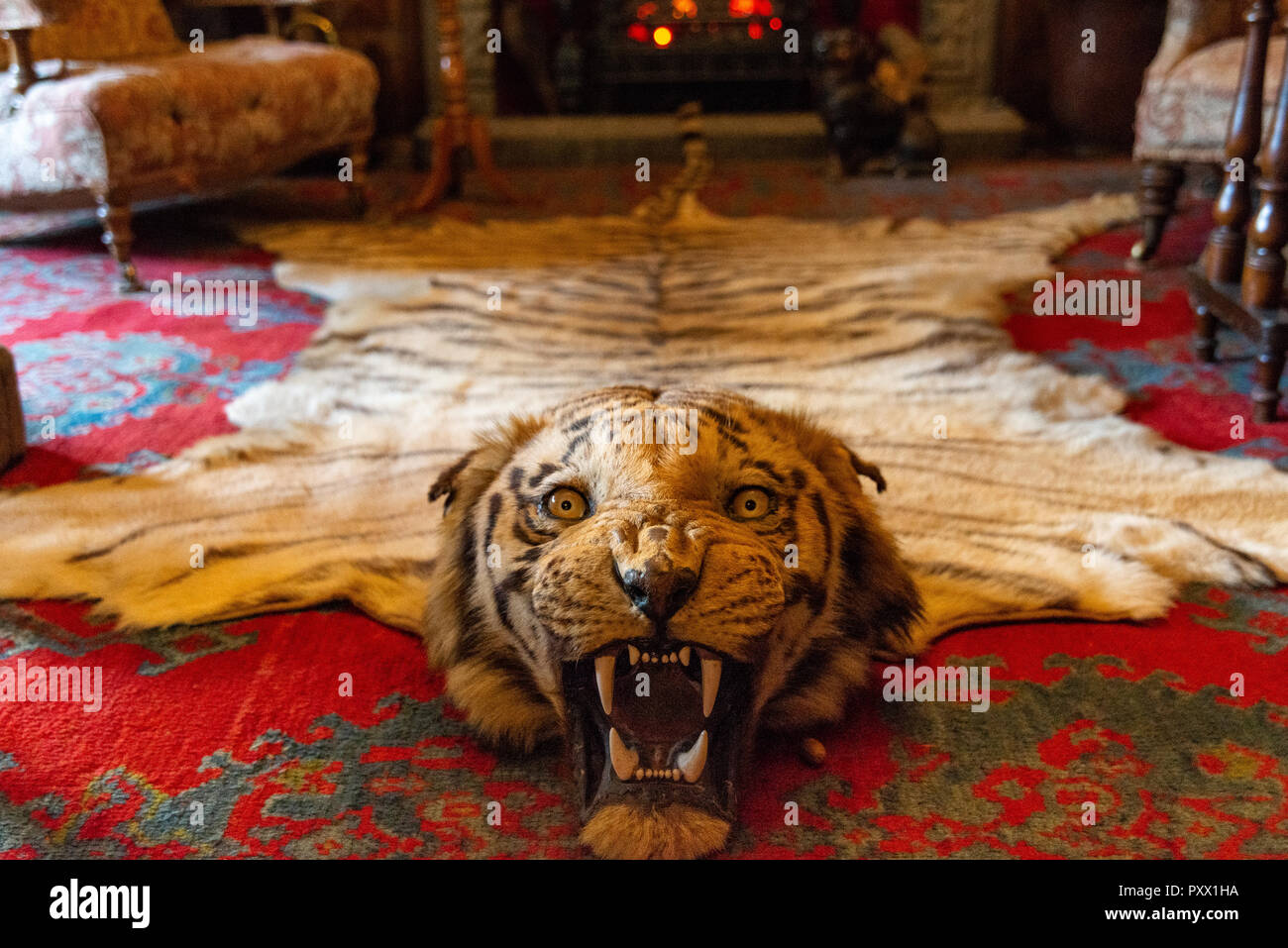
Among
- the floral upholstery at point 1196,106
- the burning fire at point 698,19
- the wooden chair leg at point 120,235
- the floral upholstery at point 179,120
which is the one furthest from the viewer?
the burning fire at point 698,19

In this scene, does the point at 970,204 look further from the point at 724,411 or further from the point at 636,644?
the point at 636,644

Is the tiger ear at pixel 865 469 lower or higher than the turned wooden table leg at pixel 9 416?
higher

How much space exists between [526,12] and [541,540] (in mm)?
4947

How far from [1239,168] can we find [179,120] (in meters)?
2.76

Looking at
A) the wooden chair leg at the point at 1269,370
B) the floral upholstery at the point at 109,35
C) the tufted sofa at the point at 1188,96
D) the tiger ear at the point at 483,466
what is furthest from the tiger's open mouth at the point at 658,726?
the floral upholstery at the point at 109,35

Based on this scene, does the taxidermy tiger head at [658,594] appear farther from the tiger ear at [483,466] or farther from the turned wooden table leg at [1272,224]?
the turned wooden table leg at [1272,224]

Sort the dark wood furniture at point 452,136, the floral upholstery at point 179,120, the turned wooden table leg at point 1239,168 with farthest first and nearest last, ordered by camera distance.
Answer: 1. the dark wood furniture at point 452,136
2. the floral upholstery at point 179,120
3. the turned wooden table leg at point 1239,168

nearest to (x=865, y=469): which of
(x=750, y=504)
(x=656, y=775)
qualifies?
(x=750, y=504)

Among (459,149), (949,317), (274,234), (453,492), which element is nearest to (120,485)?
(453,492)

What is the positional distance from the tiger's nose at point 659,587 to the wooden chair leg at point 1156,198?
2.71 m

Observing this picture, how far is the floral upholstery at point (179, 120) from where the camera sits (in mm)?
3146

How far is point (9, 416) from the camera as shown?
202cm

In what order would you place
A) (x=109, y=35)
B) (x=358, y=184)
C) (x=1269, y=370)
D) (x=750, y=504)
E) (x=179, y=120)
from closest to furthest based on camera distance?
1. (x=750, y=504)
2. (x=1269, y=370)
3. (x=179, y=120)
4. (x=109, y=35)
5. (x=358, y=184)

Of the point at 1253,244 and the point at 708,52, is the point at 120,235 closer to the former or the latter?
the point at 1253,244
